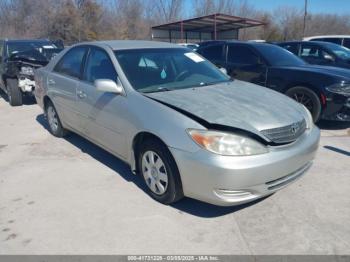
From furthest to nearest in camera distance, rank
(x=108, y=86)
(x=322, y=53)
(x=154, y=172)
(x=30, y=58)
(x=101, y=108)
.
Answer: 1. (x=322, y=53)
2. (x=30, y=58)
3. (x=101, y=108)
4. (x=108, y=86)
5. (x=154, y=172)

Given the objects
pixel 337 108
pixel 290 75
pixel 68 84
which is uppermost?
pixel 68 84

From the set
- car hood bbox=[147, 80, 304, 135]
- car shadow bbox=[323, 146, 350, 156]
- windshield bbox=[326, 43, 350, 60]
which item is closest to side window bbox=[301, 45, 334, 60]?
windshield bbox=[326, 43, 350, 60]

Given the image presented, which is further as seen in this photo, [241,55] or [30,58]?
[30,58]

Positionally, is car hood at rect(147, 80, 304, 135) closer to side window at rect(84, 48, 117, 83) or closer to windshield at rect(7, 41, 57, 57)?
side window at rect(84, 48, 117, 83)

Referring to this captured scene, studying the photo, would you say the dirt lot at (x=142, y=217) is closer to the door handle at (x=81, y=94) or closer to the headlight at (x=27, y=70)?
the door handle at (x=81, y=94)

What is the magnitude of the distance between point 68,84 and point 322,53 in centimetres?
738

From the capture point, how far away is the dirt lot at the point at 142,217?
2615mm

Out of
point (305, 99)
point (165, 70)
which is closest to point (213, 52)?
point (305, 99)

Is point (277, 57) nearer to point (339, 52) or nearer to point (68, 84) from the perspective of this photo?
point (339, 52)

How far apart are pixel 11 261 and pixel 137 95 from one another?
5.94 feet

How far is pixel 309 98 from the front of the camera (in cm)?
564

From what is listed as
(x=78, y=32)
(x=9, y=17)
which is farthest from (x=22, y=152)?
(x=9, y=17)

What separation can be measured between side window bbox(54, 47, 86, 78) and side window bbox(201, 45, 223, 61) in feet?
11.6

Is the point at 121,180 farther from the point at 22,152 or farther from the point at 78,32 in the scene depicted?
the point at 78,32
